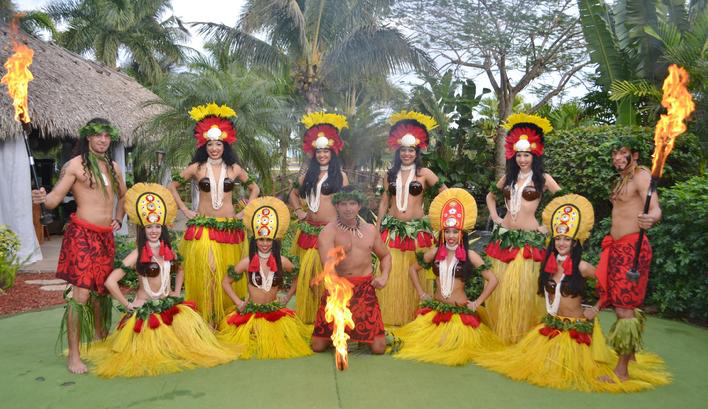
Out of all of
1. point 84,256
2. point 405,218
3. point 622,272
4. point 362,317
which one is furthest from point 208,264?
point 622,272

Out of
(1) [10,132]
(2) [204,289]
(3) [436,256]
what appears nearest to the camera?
(3) [436,256]

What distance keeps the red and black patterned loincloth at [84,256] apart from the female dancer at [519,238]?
2685 millimetres

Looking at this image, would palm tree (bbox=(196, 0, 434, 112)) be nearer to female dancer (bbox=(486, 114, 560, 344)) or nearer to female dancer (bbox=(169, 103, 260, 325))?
female dancer (bbox=(169, 103, 260, 325))

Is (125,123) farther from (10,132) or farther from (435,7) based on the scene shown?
(435,7)

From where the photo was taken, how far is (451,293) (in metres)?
3.79

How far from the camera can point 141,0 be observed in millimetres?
22922

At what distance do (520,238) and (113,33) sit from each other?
21.8 metres

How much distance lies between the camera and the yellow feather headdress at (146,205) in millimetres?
3562

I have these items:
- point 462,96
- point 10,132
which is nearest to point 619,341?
point 462,96

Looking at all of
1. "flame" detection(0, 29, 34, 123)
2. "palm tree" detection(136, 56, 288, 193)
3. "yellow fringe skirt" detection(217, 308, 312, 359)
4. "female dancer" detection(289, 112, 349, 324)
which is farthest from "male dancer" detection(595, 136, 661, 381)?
"palm tree" detection(136, 56, 288, 193)

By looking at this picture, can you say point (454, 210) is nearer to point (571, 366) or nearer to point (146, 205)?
point (571, 366)

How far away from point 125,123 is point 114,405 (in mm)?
8152

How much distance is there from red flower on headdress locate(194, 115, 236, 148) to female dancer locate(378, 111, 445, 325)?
132 centimetres

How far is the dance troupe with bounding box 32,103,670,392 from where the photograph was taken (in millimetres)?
3229
